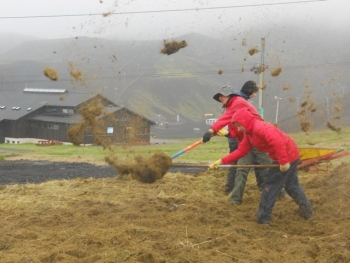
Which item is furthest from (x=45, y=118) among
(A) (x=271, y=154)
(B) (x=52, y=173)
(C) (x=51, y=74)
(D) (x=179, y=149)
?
(A) (x=271, y=154)

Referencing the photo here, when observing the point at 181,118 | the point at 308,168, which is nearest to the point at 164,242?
the point at 308,168

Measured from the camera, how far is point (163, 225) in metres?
5.72

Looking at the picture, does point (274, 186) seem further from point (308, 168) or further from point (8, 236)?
point (308, 168)

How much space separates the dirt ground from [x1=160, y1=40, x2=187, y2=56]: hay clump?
3.76 metres

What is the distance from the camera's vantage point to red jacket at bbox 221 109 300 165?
571 cm

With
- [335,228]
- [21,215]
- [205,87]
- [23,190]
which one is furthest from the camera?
[205,87]

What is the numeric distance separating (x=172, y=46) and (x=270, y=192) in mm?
6082

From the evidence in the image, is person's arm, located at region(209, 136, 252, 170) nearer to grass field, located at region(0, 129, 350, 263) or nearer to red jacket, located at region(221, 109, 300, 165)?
red jacket, located at region(221, 109, 300, 165)

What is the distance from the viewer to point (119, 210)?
260 inches

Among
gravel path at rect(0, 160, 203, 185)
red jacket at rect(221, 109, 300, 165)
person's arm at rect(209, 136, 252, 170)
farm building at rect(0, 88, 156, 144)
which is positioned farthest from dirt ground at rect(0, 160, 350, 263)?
farm building at rect(0, 88, 156, 144)

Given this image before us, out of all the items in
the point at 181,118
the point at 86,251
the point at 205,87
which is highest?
the point at 205,87

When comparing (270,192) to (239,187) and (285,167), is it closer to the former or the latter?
(285,167)

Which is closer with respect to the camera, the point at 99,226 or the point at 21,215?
the point at 99,226

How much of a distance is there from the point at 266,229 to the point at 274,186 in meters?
0.58
